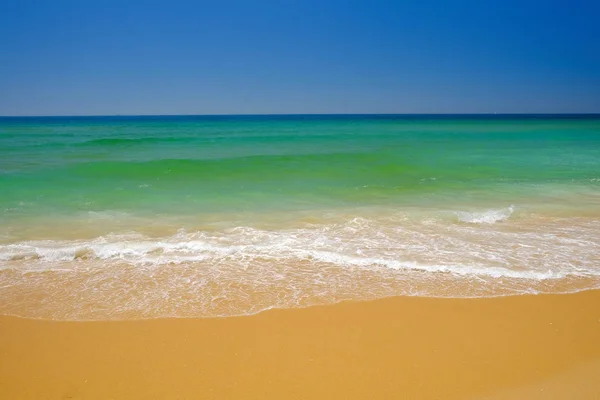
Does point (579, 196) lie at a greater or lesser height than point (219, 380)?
greater

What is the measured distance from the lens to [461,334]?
4094mm

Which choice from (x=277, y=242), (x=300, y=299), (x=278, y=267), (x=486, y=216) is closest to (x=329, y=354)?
(x=300, y=299)

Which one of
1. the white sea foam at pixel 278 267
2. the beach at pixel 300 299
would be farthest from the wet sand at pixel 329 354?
the white sea foam at pixel 278 267

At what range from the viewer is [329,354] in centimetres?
378

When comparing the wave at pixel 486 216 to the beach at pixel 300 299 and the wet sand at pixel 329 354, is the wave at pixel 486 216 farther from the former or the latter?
the wet sand at pixel 329 354

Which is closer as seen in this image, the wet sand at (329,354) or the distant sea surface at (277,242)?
the wet sand at (329,354)

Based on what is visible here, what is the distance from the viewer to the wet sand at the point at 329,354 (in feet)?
10.9

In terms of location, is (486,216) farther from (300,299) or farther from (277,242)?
(300,299)

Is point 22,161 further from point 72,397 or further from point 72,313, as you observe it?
point 72,397

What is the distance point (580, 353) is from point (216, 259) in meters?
4.76

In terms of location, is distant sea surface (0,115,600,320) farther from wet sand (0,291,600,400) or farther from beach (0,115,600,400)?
wet sand (0,291,600,400)

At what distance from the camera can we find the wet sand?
3.33 m

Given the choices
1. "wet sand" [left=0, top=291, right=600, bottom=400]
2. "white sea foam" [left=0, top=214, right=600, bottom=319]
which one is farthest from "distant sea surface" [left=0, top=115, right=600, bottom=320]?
"wet sand" [left=0, top=291, right=600, bottom=400]

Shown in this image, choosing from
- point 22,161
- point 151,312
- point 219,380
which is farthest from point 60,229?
point 22,161
